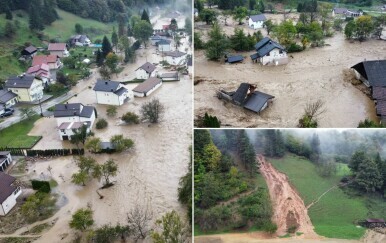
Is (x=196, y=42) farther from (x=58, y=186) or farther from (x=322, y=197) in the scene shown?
(x=322, y=197)

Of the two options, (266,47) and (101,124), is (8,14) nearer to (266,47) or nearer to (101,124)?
(101,124)

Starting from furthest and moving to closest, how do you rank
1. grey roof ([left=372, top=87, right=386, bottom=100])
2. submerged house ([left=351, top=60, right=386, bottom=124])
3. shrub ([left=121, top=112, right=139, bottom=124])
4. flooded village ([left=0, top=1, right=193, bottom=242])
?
shrub ([left=121, top=112, right=139, bottom=124]), grey roof ([left=372, top=87, right=386, bottom=100]), submerged house ([left=351, top=60, right=386, bottom=124]), flooded village ([left=0, top=1, right=193, bottom=242])

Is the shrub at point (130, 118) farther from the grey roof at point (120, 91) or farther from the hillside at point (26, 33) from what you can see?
the hillside at point (26, 33)

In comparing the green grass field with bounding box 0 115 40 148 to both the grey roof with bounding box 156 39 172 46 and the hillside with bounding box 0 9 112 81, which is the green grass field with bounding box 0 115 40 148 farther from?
the grey roof with bounding box 156 39 172 46

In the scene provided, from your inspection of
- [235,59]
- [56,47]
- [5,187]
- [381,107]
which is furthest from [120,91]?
[381,107]

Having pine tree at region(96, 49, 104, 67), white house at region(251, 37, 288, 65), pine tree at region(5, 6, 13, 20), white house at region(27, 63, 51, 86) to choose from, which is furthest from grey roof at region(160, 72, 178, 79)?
pine tree at region(5, 6, 13, 20)
